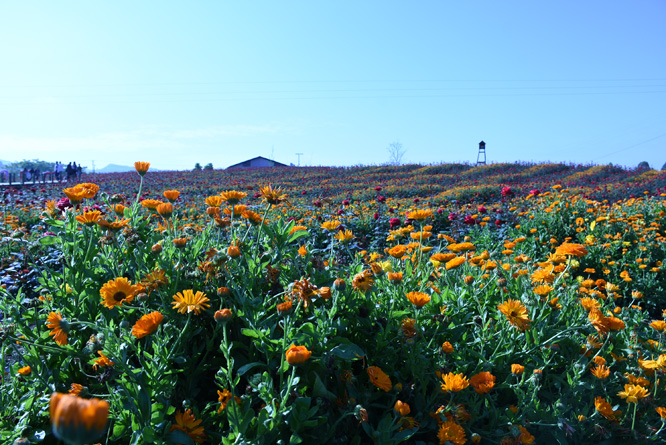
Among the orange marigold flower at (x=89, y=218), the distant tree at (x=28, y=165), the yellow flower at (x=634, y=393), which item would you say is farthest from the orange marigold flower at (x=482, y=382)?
the distant tree at (x=28, y=165)

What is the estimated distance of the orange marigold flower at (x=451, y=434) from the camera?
143cm

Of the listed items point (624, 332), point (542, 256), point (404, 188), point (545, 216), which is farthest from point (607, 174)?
point (624, 332)

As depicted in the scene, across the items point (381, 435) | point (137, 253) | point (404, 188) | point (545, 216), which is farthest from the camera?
point (404, 188)

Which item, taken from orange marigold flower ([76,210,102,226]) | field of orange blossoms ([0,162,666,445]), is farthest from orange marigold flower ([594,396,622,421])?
orange marigold flower ([76,210,102,226])

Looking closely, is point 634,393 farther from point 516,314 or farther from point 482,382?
point 482,382

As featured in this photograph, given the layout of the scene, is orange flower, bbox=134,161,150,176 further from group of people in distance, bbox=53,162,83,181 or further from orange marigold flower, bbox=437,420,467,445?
group of people in distance, bbox=53,162,83,181

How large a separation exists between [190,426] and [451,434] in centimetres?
88

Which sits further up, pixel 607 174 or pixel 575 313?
pixel 607 174

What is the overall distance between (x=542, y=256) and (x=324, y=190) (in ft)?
30.9

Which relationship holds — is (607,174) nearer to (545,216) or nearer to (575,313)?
(545,216)

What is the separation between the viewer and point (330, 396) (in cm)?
141

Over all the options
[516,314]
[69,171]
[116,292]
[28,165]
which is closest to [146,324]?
[116,292]

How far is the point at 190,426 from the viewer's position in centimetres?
134

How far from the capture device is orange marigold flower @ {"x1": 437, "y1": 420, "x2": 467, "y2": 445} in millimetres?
1433
